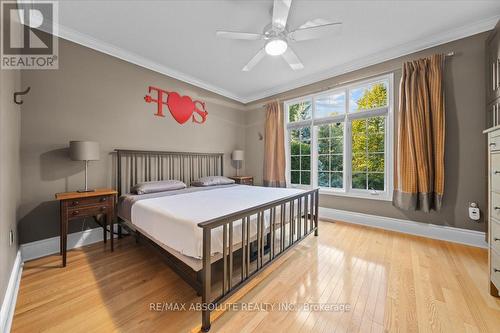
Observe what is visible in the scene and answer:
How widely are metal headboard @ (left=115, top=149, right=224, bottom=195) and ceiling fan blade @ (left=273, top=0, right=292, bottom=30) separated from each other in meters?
2.54

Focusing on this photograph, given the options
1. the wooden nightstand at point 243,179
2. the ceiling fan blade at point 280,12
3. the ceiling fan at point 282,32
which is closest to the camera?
the ceiling fan blade at point 280,12

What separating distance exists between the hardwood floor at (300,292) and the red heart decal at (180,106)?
2299mm

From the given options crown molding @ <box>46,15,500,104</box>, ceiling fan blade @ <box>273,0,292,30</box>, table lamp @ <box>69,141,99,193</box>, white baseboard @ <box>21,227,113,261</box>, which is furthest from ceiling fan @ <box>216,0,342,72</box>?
white baseboard @ <box>21,227,113,261</box>

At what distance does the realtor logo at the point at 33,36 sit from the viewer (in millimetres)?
1824

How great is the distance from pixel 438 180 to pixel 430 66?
1.53 meters

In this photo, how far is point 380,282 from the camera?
1.73m

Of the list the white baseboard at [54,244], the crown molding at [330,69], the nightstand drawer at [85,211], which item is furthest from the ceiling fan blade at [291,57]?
the white baseboard at [54,244]

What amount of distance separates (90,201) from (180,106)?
7.01 feet

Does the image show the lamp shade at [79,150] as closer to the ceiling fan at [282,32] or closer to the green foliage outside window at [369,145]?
the ceiling fan at [282,32]

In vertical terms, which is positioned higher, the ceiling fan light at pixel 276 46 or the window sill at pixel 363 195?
the ceiling fan light at pixel 276 46

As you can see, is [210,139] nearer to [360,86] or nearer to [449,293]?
[360,86]

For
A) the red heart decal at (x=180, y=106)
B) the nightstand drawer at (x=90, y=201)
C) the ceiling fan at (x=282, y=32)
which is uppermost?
the ceiling fan at (x=282, y=32)

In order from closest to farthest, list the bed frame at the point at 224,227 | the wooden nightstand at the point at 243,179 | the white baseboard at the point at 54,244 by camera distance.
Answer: the bed frame at the point at 224,227 → the white baseboard at the point at 54,244 → the wooden nightstand at the point at 243,179

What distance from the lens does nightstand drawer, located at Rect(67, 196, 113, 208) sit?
2.12 m
